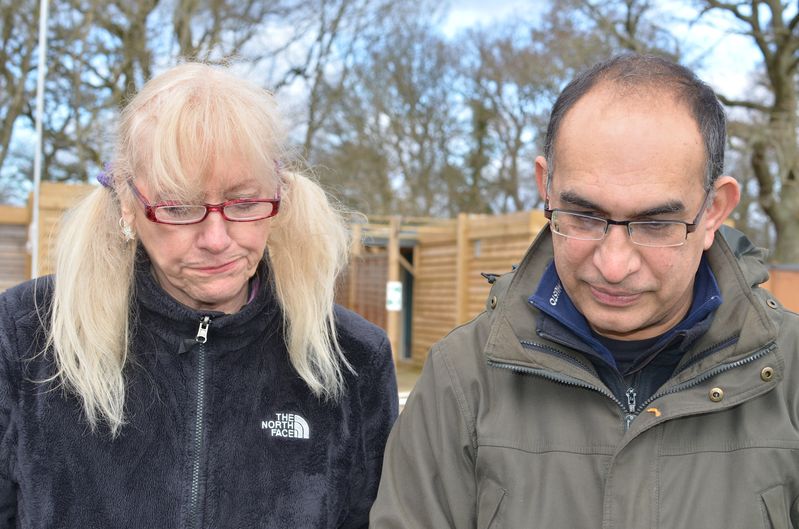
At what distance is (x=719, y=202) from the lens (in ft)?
6.77

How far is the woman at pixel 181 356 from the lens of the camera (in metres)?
2.23

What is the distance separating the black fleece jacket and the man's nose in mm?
936

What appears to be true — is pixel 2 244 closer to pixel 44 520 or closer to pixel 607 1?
pixel 607 1

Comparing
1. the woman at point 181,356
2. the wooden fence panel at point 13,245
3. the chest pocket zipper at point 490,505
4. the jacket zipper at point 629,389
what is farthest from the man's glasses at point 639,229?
the wooden fence panel at point 13,245

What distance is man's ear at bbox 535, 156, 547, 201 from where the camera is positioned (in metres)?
2.15

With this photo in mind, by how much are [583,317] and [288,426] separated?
2.86 ft

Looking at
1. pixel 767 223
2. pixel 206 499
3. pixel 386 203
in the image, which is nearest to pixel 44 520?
pixel 206 499

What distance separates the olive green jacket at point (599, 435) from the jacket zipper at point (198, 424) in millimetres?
498

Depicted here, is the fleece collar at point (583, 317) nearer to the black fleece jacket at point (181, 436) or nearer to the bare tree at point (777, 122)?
the black fleece jacket at point (181, 436)

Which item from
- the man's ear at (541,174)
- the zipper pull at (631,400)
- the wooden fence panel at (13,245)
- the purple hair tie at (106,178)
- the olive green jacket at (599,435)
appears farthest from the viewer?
the wooden fence panel at (13,245)

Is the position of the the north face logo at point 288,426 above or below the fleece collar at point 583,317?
below

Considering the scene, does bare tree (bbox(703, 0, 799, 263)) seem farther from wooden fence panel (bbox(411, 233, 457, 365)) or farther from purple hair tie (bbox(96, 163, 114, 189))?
purple hair tie (bbox(96, 163, 114, 189))

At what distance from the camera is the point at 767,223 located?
21.8 metres

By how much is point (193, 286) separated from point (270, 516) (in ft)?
2.11
